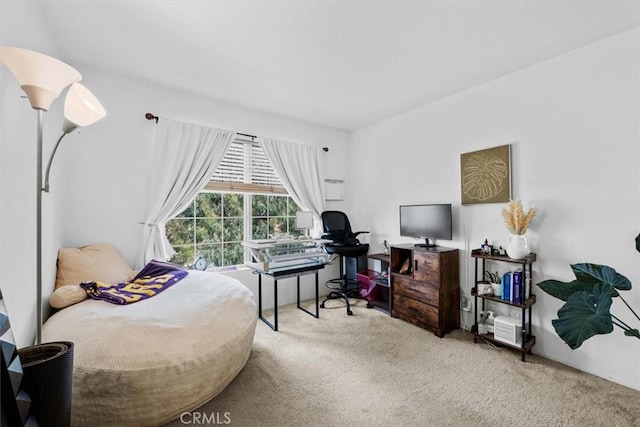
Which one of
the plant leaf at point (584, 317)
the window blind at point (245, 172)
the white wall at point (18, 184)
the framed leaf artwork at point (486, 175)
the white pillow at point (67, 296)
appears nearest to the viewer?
the white wall at point (18, 184)

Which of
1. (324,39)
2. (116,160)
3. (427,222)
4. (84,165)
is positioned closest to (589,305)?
(427,222)

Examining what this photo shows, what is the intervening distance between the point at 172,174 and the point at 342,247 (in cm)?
221

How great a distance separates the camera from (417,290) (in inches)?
115

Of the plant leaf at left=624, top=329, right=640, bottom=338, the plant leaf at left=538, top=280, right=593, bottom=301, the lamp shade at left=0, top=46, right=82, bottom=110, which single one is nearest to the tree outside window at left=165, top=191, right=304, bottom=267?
the lamp shade at left=0, top=46, right=82, bottom=110

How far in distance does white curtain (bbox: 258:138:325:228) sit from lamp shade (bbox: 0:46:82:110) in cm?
241

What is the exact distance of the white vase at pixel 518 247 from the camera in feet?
7.37

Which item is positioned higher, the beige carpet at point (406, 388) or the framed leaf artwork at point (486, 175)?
the framed leaf artwork at point (486, 175)

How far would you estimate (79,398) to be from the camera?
4.13 ft

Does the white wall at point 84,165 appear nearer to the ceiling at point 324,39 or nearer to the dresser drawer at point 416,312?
the ceiling at point 324,39

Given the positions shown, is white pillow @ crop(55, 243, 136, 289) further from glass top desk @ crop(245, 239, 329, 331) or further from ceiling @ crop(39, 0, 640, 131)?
ceiling @ crop(39, 0, 640, 131)

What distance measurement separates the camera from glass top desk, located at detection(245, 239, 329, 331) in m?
2.76

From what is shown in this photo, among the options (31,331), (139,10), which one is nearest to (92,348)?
(31,331)

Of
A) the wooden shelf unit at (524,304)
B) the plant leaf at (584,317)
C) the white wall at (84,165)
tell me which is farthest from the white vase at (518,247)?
the white wall at (84,165)

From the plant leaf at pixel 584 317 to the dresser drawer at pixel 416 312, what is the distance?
45.6 inches
